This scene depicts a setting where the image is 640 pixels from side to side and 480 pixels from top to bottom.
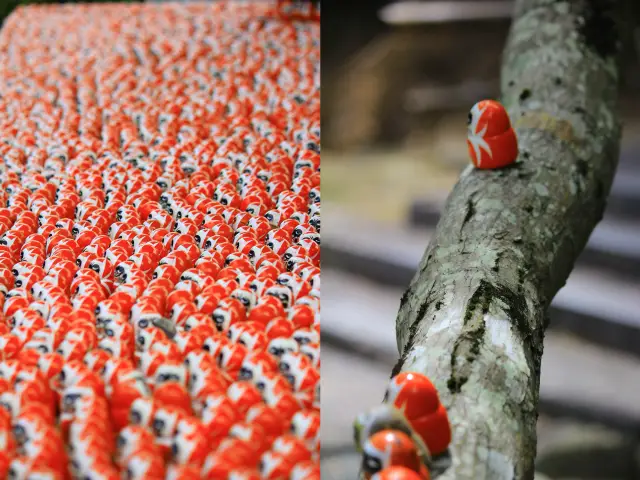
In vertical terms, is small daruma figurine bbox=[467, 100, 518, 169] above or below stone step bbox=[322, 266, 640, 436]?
above

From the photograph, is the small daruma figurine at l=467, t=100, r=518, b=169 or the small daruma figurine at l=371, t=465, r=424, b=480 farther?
the small daruma figurine at l=467, t=100, r=518, b=169

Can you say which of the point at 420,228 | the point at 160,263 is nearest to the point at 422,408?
the point at 160,263

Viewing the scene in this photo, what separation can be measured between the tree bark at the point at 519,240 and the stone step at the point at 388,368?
68 centimetres

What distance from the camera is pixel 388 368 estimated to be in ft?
6.49

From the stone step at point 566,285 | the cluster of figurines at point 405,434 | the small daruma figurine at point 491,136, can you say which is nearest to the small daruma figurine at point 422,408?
the cluster of figurines at point 405,434

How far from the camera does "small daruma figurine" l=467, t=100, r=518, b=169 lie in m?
0.80

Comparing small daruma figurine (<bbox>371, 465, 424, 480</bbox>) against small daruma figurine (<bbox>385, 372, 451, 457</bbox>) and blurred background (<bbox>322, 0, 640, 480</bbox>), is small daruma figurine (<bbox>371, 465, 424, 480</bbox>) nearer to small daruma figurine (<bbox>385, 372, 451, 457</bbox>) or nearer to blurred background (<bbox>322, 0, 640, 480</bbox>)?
small daruma figurine (<bbox>385, 372, 451, 457</bbox>)

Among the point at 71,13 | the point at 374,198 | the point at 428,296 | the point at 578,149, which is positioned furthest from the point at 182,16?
the point at 374,198

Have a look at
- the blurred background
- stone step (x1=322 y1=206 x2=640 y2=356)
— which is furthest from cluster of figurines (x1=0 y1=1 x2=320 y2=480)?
stone step (x1=322 y1=206 x2=640 y2=356)

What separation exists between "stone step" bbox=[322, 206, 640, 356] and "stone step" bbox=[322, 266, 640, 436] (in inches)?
1.4

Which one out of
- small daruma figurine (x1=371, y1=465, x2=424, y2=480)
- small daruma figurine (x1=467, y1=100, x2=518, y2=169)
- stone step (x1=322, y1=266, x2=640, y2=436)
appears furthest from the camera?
stone step (x1=322, y1=266, x2=640, y2=436)

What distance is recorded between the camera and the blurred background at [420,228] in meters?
1.71

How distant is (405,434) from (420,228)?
200cm

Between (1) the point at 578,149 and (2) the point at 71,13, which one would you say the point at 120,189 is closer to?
(1) the point at 578,149
